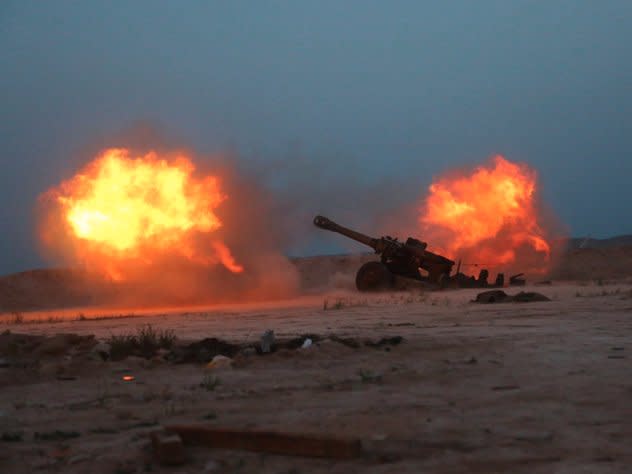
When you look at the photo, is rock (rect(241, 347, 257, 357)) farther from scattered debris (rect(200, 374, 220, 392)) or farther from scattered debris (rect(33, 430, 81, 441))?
scattered debris (rect(33, 430, 81, 441))

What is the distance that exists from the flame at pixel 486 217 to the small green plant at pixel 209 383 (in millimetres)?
28820

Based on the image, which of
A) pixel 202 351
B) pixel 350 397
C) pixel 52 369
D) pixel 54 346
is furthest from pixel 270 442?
pixel 54 346

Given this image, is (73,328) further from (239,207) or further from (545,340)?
(239,207)

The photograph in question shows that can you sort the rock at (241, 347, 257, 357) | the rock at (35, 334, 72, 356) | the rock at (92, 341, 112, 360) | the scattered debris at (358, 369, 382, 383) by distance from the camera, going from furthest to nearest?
the rock at (35, 334, 72, 356) → the rock at (92, 341, 112, 360) → the rock at (241, 347, 257, 357) → the scattered debris at (358, 369, 382, 383)

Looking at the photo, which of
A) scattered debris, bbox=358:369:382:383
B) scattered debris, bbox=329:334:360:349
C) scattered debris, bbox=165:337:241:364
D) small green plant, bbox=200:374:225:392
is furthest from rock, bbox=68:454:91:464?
scattered debris, bbox=329:334:360:349

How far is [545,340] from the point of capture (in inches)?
393

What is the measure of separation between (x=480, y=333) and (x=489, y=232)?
82.9 ft

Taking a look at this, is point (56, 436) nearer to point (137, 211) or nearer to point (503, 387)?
point (503, 387)

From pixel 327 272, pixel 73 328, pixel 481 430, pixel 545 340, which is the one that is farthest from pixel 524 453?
pixel 327 272

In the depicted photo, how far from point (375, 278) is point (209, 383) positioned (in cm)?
2107

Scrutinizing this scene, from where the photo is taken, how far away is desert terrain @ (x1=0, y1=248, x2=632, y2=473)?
14.5 ft

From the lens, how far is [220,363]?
8.55 m

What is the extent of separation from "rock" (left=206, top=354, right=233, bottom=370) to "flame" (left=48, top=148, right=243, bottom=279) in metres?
18.0

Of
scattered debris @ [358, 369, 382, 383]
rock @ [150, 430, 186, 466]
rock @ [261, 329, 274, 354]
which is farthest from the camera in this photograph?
rock @ [261, 329, 274, 354]
